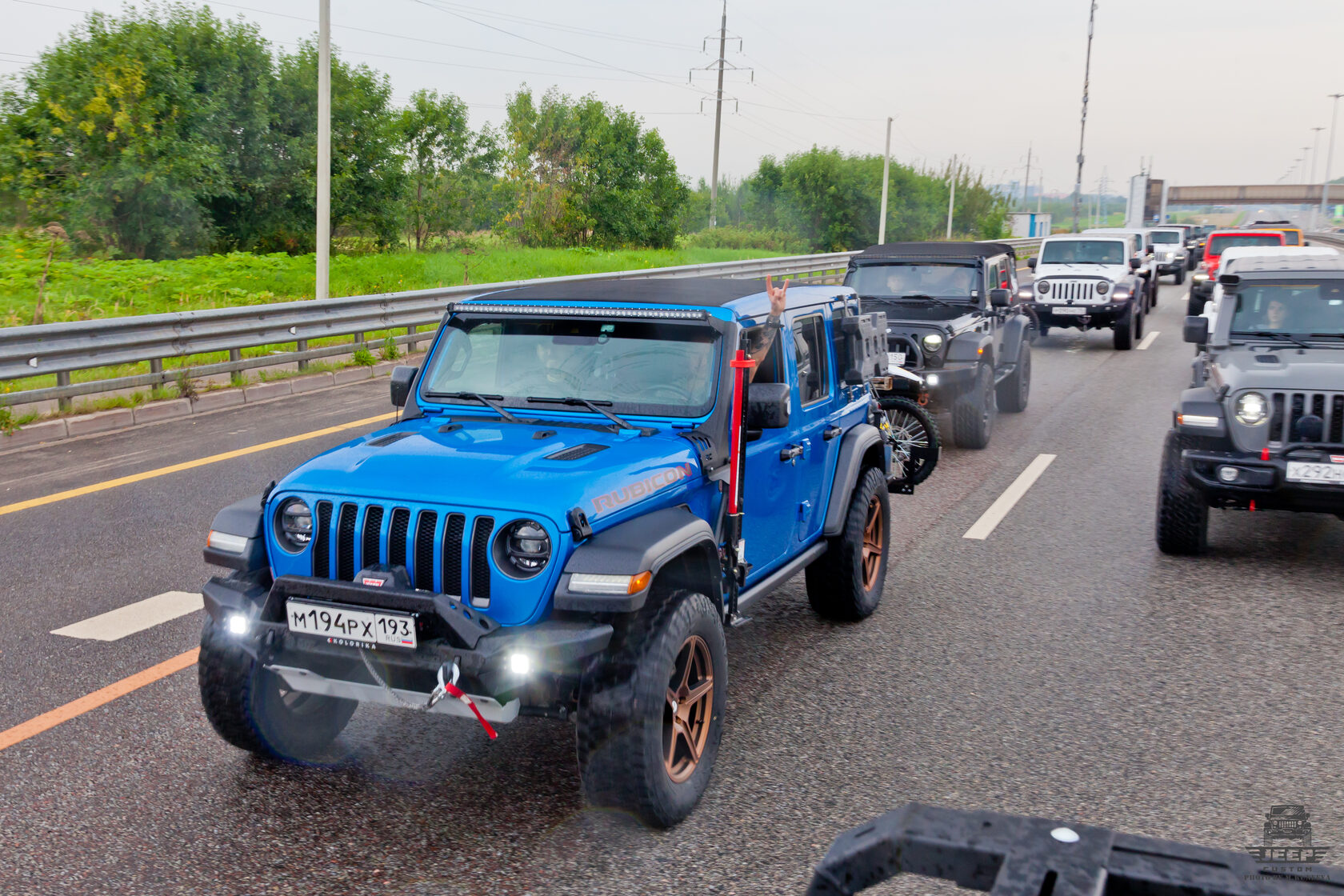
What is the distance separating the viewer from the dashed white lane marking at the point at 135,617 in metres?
5.71

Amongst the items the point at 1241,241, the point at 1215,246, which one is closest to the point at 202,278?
the point at 1215,246

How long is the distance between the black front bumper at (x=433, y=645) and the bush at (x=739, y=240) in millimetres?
47124

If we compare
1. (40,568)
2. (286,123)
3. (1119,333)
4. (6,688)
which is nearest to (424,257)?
(286,123)

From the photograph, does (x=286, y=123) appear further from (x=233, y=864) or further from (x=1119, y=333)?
(x=233, y=864)

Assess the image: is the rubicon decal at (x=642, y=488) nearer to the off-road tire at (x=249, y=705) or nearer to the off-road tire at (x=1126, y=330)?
the off-road tire at (x=249, y=705)

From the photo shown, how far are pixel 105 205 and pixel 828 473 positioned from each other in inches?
1051

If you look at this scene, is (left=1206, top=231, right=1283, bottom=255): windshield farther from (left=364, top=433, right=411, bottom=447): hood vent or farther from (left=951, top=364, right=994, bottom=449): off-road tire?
(left=364, top=433, right=411, bottom=447): hood vent

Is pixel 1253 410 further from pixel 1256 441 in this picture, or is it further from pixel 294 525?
pixel 294 525

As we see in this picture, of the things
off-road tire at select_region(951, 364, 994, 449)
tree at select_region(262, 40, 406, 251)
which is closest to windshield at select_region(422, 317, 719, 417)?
off-road tire at select_region(951, 364, 994, 449)

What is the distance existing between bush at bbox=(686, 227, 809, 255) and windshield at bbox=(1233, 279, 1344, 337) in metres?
42.2

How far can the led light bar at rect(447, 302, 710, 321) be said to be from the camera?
4.84 m

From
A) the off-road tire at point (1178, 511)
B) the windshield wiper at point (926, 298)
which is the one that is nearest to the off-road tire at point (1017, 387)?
the windshield wiper at point (926, 298)

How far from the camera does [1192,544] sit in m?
7.45

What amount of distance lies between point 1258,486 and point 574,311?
451cm
